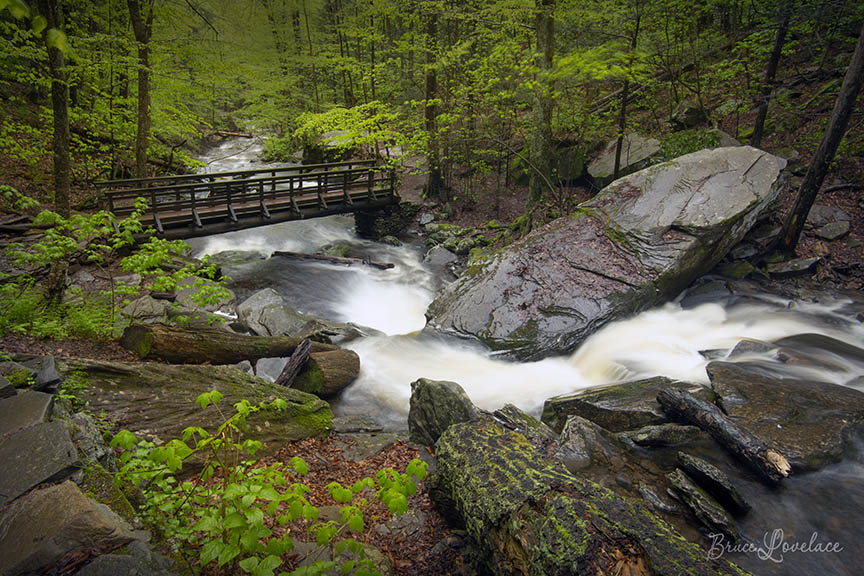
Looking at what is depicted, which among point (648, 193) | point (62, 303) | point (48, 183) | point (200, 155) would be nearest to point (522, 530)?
point (62, 303)

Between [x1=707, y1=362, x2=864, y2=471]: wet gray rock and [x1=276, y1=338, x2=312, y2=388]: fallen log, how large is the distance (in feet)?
18.0

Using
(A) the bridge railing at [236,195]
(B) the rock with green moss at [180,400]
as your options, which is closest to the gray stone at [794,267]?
(B) the rock with green moss at [180,400]

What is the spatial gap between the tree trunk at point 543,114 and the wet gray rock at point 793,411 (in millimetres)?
7453

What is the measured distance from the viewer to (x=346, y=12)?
20.7 meters

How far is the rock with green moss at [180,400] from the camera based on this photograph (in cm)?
376

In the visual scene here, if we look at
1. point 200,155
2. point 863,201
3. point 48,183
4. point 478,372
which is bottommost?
point 478,372

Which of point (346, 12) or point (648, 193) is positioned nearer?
point (648, 193)

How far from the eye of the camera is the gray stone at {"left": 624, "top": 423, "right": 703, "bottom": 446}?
436 cm

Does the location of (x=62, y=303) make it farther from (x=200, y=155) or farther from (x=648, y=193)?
(x=200, y=155)

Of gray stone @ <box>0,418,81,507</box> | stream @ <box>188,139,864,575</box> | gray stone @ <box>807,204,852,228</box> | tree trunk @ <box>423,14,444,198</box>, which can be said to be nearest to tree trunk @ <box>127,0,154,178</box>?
stream @ <box>188,139,864,575</box>

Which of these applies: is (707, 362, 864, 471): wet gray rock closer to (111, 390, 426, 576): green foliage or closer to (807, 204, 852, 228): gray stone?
(111, 390, 426, 576): green foliage

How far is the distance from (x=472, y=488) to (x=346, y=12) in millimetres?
23987

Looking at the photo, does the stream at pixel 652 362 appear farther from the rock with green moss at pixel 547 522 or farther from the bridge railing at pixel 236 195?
the bridge railing at pixel 236 195

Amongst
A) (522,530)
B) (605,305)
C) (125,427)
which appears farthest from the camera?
(605,305)
